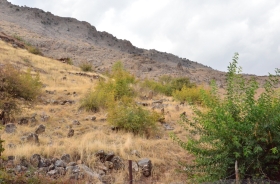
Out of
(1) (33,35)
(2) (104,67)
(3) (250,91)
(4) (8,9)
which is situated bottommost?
(3) (250,91)

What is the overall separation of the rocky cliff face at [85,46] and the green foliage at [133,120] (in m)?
38.9

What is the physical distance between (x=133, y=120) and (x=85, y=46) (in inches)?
2338

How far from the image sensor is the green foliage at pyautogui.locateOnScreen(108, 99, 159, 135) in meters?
13.5

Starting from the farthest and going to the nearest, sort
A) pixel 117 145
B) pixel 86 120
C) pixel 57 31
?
pixel 57 31 → pixel 86 120 → pixel 117 145

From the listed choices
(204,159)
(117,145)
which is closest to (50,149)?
(117,145)

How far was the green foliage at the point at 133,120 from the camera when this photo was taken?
13459 millimetres

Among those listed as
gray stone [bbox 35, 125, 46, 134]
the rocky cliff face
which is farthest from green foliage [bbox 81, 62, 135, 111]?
the rocky cliff face

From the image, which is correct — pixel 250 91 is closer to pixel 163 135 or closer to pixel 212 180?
pixel 212 180

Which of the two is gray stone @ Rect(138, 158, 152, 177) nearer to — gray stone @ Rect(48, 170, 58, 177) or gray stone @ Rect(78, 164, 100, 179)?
gray stone @ Rect(78, 164, 100, 179)

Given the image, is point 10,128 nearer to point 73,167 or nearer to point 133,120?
point 73,167

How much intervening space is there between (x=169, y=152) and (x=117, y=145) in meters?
1.92

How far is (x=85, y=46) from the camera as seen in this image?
232 ft

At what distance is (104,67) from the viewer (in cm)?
5581

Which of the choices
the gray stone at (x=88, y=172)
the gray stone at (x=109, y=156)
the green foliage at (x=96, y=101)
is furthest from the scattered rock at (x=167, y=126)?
the gray stone at (x=88, y=172)
